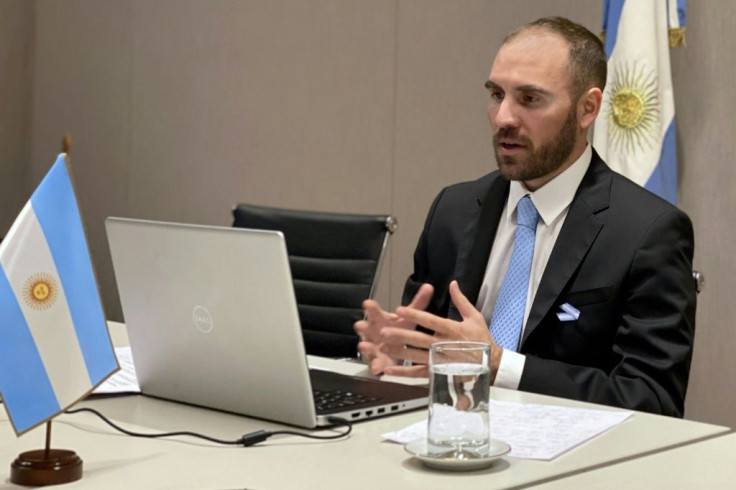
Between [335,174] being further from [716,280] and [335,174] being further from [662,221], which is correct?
[662,221]

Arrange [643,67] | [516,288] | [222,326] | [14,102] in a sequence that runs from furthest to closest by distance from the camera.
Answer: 1. [14,102]
2. [643,67]
3. [516,288]
4. [222,326]

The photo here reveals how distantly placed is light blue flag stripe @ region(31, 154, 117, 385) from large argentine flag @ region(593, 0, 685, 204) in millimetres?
2589

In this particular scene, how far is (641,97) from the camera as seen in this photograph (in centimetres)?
380

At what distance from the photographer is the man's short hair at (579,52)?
2.72 m

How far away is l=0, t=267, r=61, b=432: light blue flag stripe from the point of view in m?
1.49

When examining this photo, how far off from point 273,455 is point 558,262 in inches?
43.6

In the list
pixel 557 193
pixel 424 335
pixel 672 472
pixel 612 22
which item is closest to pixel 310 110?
pixel 612 22

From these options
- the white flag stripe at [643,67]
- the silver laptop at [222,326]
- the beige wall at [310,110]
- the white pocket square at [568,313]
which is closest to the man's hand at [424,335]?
the silver laptop at [222,326]

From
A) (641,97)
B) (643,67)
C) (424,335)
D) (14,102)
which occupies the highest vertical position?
(643,67)

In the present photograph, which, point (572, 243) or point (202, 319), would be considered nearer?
point (202, 319)

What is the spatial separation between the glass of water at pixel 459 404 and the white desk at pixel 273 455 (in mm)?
38

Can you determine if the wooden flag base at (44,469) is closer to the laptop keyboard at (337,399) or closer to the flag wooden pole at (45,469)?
the flag wooden pole at (45,469)

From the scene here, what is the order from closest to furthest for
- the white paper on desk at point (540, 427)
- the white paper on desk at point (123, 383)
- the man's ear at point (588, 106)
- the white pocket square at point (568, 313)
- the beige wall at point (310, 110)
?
the white paper on desk at point (540, 427)
the white paper on desk at point (123, 383)
the white pocket square at point (568, 313)
the man's ear at point (588, 106)
the beige wall at point (310, 110)

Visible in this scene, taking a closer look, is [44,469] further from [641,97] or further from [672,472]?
[641,97]
